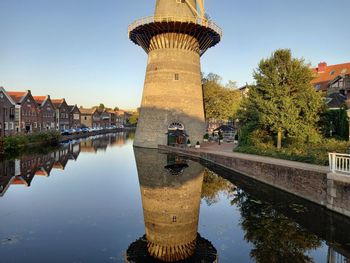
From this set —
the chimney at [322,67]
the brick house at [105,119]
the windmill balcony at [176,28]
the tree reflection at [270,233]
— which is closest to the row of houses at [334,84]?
the chimney at [322,67]

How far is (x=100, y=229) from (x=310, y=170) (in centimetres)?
949

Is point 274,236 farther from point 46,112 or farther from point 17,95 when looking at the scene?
point 46,112

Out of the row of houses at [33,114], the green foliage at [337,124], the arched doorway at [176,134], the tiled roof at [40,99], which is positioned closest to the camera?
the green foliage at [337,124]

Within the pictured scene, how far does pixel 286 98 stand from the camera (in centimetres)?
2097

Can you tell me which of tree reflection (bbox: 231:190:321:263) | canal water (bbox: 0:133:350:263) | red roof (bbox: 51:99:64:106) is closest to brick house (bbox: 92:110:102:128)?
red roof (bbox: 51:99:64:106)

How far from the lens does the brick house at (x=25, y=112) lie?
156 feet

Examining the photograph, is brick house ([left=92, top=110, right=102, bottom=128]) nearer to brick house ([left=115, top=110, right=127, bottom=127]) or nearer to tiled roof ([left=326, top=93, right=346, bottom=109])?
brick house ([left=115, top=110, right=127, bottom=127])

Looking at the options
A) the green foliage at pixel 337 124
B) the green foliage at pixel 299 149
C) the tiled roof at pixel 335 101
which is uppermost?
the tiled roof at pixel 335 101

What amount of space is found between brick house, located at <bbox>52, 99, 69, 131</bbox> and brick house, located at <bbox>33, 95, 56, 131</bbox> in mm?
2569

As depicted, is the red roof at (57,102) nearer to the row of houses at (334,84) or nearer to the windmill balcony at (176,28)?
the windmill balcony at (176,28)

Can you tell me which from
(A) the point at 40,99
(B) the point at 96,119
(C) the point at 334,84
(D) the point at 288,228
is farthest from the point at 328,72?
(B) the point at 96,119

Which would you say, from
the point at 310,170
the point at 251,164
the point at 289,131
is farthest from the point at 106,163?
the point at 310,170

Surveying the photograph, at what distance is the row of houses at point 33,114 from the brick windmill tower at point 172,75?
73.2 ft

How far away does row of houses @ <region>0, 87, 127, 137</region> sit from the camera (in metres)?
43.6
